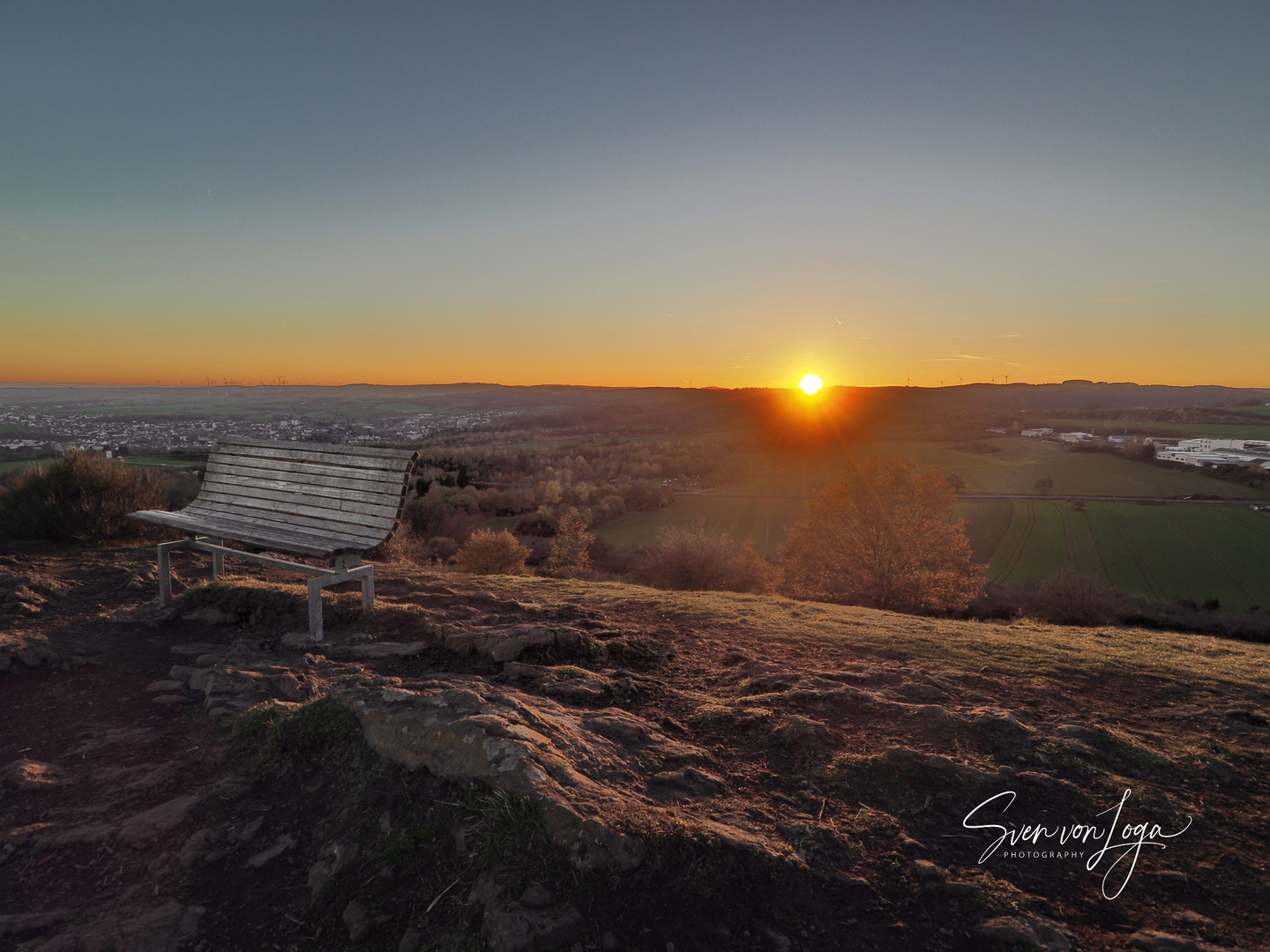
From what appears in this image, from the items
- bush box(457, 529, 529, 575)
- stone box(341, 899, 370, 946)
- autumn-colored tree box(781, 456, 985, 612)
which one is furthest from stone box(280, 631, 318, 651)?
bush box(457, 529, 529, 575)

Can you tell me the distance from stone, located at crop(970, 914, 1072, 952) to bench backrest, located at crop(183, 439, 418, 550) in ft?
16.7

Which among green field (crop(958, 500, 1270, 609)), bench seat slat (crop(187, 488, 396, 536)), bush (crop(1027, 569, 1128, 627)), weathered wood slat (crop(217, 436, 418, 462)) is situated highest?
weathered wood slat (crop(217, 436, 418, 462))

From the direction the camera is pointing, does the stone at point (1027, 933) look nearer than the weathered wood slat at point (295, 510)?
Yes

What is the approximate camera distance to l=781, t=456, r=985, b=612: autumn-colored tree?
65.2ft

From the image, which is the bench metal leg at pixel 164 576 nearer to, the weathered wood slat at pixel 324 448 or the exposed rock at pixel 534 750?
the weathered wood slat at pixel 324 448

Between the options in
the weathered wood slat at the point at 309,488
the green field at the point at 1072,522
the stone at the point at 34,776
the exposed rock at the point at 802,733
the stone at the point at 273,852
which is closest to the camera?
the stone at the point at 273,852

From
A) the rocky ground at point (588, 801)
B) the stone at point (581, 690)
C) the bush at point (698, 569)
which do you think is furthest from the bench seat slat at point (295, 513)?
the bush at point (698, 569)

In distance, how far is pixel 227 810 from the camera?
2.90 m

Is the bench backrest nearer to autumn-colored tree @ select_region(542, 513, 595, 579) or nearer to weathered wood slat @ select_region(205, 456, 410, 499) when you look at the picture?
weathered wood slat @ select_region(205, 456, 410, 499)

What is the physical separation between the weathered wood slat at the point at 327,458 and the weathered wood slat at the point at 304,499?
0.34 meters

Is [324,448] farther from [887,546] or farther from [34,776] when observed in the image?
[887,546]

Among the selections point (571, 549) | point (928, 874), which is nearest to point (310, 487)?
point (928, 874)

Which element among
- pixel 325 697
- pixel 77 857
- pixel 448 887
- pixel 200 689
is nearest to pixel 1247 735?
pixel 448 887

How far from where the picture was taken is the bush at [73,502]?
9.48 metres
